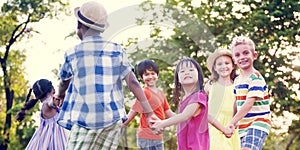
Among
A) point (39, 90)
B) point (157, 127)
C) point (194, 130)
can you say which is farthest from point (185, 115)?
point (39, 90)

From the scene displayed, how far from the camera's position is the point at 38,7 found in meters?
23.7

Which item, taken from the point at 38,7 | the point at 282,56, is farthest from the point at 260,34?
the point at 38,7

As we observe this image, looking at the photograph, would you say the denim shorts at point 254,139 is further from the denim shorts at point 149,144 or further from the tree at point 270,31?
the tree at point 270,31

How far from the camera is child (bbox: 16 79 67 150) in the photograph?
577 centimetres

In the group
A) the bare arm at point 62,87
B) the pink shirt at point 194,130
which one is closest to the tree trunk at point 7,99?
the pink shirt at point 194,130

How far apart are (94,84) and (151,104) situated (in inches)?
96.3

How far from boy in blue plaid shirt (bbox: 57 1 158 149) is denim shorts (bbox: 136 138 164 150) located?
7.83 ft

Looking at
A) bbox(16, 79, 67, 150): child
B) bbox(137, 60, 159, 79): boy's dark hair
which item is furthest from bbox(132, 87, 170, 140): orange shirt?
bbox(16, 79, 67, 150): child

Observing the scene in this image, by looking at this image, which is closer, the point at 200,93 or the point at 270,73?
the point at 200,93

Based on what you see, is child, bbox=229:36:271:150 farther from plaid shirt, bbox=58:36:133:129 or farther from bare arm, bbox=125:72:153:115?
plaid shirt, bbox=58:36:133:129

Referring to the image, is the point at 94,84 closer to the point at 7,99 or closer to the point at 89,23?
the point at 89,23

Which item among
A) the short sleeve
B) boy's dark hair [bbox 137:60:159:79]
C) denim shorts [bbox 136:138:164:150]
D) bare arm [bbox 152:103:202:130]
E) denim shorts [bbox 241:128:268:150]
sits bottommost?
denim shorts [bbox 136:138:164:150]

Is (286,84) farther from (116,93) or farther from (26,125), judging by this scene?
(116,93)

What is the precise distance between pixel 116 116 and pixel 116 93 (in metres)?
0.15
